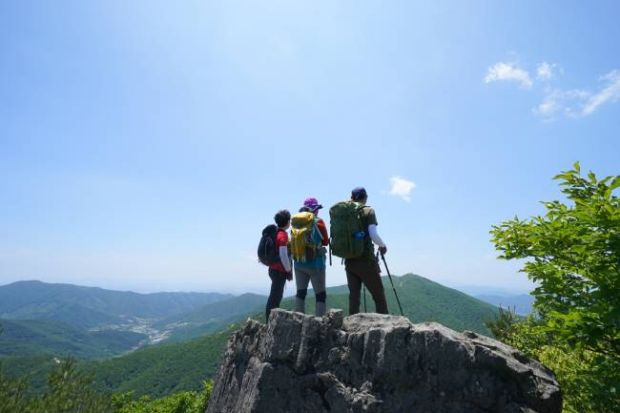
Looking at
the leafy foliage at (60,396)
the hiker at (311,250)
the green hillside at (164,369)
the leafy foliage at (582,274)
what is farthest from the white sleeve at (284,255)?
the green hillside at (164,369)

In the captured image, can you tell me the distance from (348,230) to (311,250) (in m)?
1.06

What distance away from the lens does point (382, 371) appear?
625 centimetres

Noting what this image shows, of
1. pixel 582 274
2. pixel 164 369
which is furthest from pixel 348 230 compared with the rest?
pixel 164 369

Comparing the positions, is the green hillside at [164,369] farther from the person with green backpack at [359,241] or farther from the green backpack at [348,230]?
the green backpack at [348,230]

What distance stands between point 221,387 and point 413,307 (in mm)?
204381

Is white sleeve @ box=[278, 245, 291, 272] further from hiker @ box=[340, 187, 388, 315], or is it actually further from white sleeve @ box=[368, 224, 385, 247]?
white sleeve @ box=[368, 224, 385, 247]

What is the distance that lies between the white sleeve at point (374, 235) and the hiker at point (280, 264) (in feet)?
7.18

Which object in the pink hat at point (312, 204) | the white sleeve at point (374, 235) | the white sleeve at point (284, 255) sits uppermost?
the pink hat at point (312, 204)

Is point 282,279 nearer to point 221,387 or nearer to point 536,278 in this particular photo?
point 221,387

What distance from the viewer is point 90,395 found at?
1609 cm

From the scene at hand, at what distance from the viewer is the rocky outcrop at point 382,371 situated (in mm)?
5879

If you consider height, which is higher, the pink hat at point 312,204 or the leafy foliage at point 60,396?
the pink hat at point 312,204

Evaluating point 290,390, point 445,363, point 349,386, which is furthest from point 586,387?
point 290,390

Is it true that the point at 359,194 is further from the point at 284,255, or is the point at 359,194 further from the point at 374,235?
the point at 284,255
